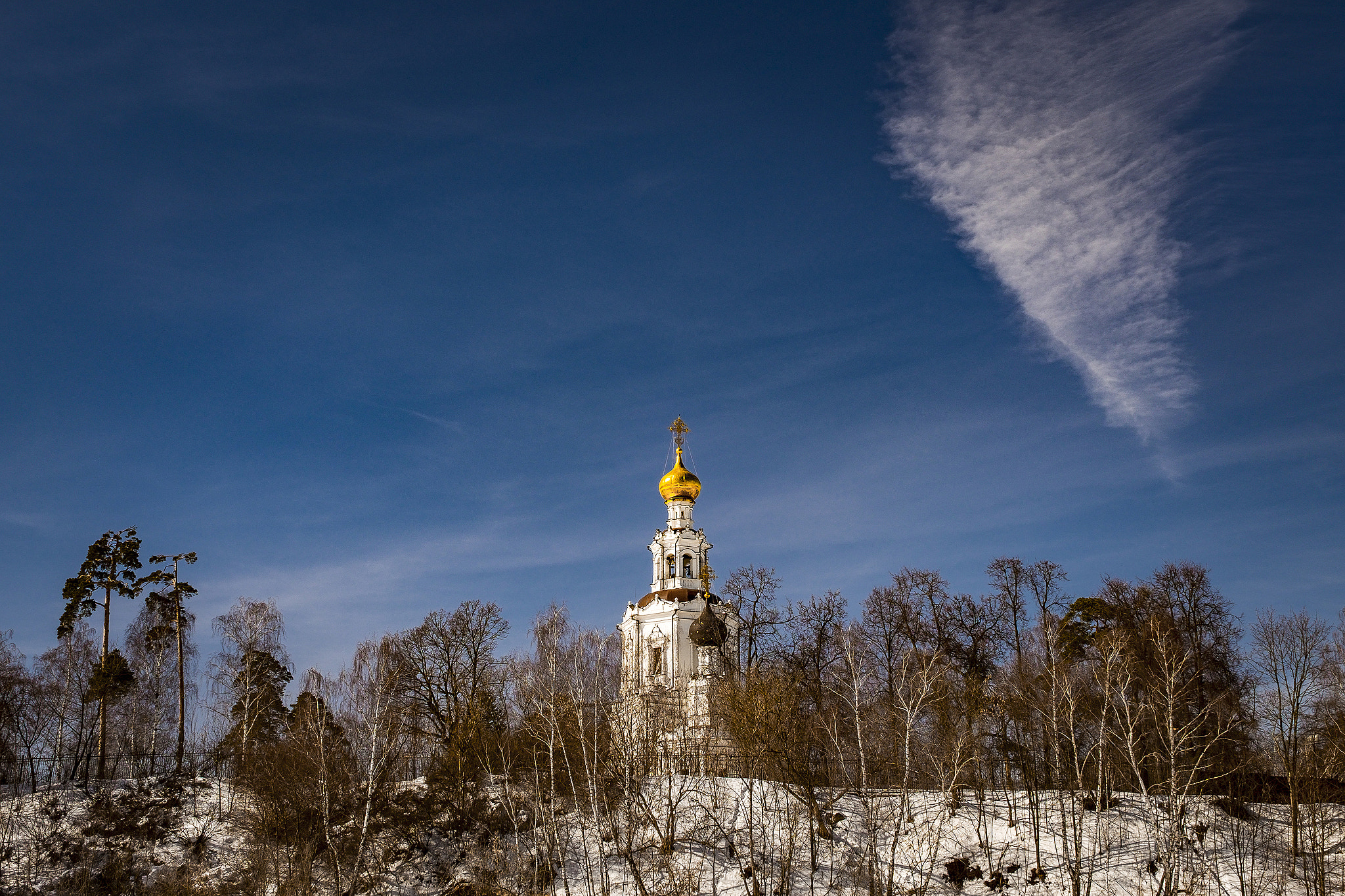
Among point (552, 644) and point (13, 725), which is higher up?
point (552, 644)

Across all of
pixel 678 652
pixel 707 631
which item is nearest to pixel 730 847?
pixel 707 631

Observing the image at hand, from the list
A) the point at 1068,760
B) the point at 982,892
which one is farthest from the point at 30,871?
the point at 1068,760

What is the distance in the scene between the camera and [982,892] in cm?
2928

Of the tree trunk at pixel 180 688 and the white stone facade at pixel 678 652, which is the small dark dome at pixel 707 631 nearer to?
the white stone facade at pixel 678 652

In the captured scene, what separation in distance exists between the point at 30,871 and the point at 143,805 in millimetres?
3932

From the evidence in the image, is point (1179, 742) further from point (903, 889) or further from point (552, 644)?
point (552, 644)

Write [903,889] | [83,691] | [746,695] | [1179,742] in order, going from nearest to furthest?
[1179,742] < [903,889] < [746,695] < [83,691]

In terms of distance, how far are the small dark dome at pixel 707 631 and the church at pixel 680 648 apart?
0.13ft

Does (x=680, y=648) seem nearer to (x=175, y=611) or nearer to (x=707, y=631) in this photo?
(x=707, y=631)

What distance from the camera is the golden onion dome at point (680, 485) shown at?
49688 mm

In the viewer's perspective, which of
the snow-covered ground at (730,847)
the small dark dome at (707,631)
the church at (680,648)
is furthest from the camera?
the small dark dome at (707,631)

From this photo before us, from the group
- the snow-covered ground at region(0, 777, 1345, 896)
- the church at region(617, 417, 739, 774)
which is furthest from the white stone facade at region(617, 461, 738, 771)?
the snow-covered ground at region(0, 777, 1345, 896)

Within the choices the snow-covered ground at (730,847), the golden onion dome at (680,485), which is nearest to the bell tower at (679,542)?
the golden onion dome at (680,485)

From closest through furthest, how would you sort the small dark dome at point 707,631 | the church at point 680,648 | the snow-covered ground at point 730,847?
the snow-covered ground at point 730,847 → the church at point 680,648 → the small dark dome at point 707,631
